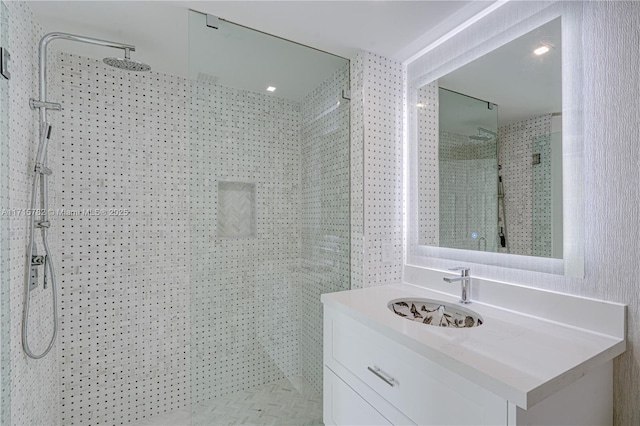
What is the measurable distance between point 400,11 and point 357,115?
1.90 ft

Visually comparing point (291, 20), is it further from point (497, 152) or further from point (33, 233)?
point (33, 233)

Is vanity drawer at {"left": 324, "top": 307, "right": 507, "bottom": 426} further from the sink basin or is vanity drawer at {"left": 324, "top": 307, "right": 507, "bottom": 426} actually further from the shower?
the shower

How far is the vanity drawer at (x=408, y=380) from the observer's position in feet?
2.91

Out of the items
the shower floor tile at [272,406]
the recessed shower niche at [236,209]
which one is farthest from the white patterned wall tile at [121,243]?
the recessed shower niche at [236,209]

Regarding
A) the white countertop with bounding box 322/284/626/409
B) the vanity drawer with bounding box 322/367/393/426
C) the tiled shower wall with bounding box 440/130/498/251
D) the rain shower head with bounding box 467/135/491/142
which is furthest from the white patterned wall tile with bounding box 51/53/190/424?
the rain shower head with bounding box 467/135/491/142

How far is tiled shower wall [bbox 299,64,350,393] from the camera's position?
1.81 m

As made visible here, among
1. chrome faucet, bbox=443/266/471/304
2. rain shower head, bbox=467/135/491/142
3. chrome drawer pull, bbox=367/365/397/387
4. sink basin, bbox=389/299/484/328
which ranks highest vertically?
rain shower head, bbox=467/135/491/142

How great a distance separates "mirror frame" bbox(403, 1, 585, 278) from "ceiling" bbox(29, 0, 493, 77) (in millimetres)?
89

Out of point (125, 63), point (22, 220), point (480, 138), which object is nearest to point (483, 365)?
point (480, 138)

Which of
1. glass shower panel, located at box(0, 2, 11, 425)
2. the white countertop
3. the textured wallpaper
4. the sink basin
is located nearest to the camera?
the white countertop

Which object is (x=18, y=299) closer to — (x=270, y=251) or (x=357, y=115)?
(x=270, y=251)

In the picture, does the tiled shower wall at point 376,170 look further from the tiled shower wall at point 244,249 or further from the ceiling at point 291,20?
the tiled shower wall at point 244,249

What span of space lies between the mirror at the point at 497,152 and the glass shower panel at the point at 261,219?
0.56m

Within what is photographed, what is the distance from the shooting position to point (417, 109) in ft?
6.29
